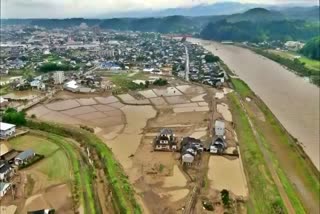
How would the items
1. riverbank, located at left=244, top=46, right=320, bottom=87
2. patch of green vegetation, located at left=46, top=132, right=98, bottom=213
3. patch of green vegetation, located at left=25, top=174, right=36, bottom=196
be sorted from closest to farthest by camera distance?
patch of green vegetation, located at left=46, top=132, right=98, bottom=213 → patch of green vegetation, located at left=25, top=174, right=36, bottom=196 → riverbank, located at left=244, top=46, right=320, bottom=87

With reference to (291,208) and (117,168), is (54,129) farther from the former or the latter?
(291,208)

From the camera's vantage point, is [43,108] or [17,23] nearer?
[43,108]

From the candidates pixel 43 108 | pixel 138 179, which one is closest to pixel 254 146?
pixel 138 179

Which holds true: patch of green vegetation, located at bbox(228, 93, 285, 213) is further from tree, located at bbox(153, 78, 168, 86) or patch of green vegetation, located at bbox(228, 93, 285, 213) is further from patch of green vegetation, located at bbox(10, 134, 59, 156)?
tree, located at bbox(153, 78, 168, 86)

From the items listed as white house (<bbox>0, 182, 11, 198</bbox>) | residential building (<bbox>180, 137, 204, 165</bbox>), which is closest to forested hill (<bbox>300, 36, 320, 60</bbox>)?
residential building (<bbox>180, 137, 204, 165</bbox>)

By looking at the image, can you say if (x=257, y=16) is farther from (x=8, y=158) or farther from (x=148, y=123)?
(x=8, y=158)

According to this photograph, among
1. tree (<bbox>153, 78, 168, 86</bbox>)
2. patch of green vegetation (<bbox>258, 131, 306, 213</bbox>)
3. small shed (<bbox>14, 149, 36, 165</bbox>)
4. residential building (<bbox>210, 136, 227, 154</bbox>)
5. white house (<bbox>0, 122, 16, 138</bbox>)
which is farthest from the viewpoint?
tree (<bbox>153, 78, 168, 86</bbox>)

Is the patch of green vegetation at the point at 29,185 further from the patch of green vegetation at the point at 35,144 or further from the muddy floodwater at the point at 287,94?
the muddy floodwater at the point at 287,94
